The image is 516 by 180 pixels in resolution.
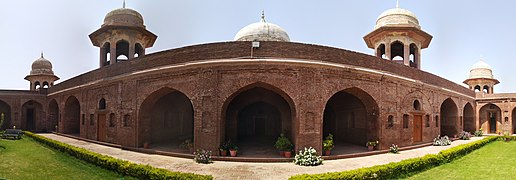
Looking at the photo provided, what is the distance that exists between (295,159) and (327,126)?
6942 millimetres

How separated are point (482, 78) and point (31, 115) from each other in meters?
45.7

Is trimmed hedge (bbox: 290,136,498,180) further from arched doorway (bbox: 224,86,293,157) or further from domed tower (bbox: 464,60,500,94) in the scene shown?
domed tower (bbox: 464,60,500,94)

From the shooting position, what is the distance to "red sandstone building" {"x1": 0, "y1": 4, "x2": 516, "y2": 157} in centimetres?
1195

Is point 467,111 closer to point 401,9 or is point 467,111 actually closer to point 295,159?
point 401,9

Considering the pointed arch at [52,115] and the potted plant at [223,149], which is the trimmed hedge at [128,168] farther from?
the pointed arch at [52,115]

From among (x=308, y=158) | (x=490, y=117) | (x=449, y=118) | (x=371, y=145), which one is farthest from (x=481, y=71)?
(x=308, y=158)

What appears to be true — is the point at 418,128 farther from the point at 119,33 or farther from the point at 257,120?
the point at 119,33

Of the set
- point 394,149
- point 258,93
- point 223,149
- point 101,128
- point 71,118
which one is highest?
point 258,93

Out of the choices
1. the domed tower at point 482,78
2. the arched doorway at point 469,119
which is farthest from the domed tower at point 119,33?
the domed tower at point 482,78

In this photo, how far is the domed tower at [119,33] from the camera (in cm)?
2094

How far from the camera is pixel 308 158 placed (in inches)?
442

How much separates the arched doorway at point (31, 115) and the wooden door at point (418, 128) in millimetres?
29414

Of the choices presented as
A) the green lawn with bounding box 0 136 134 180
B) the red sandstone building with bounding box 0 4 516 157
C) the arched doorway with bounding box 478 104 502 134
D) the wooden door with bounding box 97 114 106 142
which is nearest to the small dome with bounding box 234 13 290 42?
the red sandstone building with bounding box 0 4 516 157

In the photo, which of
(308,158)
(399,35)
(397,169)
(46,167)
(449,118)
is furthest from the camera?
(449,118)
